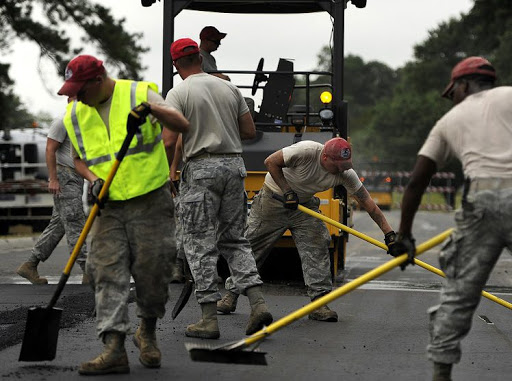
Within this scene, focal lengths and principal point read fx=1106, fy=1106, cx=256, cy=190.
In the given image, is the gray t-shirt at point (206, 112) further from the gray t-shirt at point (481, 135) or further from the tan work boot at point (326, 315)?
the gray t-shirt at point (481, 135)

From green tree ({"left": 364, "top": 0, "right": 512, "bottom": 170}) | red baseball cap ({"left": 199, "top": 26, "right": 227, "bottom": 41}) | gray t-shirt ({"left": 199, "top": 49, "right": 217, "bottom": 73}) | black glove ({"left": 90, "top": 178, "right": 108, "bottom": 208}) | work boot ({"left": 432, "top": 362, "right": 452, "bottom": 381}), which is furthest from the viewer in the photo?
green tree ({"left": 364, "top": 0, "right": 512, "bottom": 170})

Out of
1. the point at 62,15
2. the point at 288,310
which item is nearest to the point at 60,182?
the point at 288,310

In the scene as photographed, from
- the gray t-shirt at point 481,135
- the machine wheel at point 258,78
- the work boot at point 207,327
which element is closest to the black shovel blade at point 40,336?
the work boot at point 207,327

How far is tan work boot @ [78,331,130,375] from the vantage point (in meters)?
5.88

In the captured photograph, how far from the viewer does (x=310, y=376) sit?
6.04 m

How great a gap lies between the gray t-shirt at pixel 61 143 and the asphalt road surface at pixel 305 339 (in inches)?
46.5

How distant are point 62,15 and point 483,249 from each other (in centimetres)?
2624

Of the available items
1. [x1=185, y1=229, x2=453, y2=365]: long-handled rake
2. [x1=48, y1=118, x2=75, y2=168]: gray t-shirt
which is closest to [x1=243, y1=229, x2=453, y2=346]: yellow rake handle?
[x1=185, y1=229, x2=453, y2=365]: long-handled rake

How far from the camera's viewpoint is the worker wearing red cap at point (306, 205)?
848 centimetres

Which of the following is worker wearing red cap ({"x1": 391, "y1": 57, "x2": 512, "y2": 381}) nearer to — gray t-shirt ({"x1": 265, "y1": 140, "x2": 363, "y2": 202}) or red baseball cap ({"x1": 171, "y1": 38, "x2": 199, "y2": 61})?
red baseball cap ({"x1": 171, "y1": 38, "x2": 199, "y2": 61})

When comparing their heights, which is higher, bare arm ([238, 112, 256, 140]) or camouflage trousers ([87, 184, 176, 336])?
bare arm ([238, 112, 256, 140])

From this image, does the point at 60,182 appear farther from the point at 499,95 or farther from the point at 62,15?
the point at 62,15

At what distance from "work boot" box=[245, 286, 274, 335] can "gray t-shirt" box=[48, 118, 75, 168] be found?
3604mm

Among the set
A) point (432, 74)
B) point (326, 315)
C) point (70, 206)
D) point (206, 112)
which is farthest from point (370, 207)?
point (432, 74)
